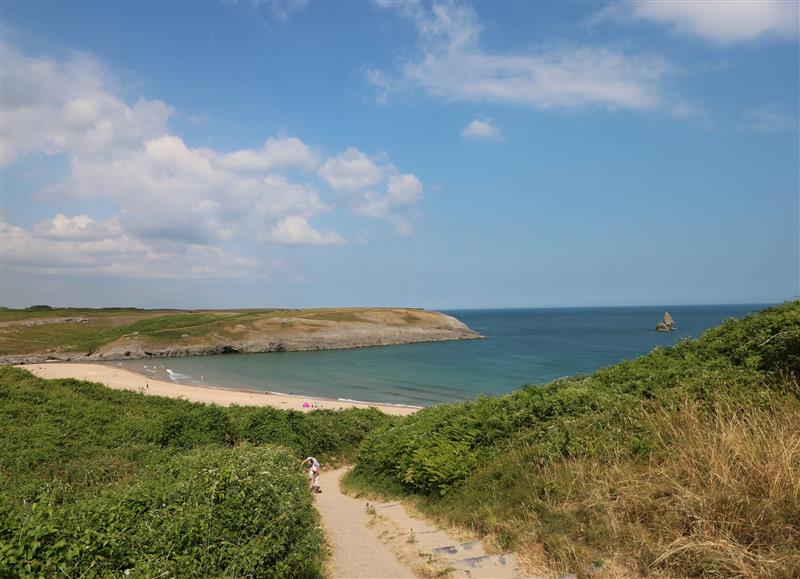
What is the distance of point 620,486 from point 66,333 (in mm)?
112128

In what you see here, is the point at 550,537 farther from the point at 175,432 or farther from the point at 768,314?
the point at 175,432

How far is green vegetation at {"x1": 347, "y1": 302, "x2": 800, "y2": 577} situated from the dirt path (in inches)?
20.9

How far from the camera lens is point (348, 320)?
10900 cm

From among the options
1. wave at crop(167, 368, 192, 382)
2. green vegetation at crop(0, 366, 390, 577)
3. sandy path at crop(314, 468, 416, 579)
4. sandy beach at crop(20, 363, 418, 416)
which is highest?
green vegetation at crop(0, 366, 390, 577)

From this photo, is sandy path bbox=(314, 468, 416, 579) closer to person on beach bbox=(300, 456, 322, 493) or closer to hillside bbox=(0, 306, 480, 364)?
person on beach bbox=(300, 456, 322, 493)

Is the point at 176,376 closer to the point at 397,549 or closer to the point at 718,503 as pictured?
the point at 397,549

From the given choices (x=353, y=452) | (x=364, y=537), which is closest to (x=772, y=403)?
(x=364, y=537)

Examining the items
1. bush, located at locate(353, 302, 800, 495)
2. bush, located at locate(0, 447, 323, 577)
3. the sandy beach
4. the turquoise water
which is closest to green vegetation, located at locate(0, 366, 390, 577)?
bush, located at locate(0, 447, 323, 577)

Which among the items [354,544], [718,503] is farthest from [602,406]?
[354,544]

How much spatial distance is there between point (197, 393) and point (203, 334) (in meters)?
51.8

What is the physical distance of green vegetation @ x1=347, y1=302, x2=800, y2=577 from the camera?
224 inches

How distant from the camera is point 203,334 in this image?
93812 millimetres

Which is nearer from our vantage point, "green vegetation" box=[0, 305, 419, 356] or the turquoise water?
the turquoise water

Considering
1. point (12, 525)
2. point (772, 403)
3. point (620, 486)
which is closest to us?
point (12, 525)
